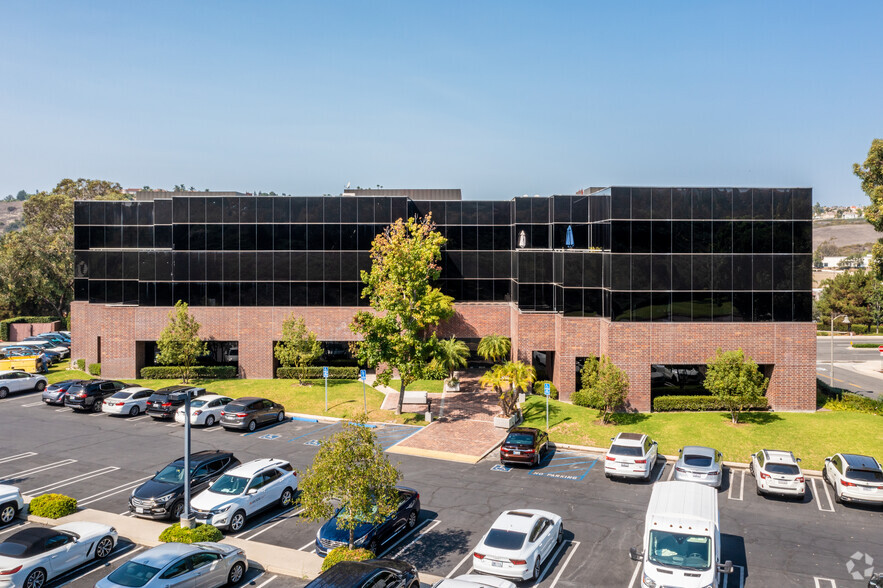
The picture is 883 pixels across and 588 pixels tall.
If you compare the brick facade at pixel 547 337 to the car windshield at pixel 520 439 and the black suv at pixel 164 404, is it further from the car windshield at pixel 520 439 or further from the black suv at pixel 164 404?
the car windshield at pixel 520 439

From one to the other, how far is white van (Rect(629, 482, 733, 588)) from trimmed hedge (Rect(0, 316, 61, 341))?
79.2m

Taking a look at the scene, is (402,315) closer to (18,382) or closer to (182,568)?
(182,568)

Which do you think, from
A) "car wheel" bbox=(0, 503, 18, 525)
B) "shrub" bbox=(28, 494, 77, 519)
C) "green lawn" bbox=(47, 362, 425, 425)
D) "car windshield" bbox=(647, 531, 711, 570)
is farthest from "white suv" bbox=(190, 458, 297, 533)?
"green lawn" bbox=(47, 362, 425, 425)

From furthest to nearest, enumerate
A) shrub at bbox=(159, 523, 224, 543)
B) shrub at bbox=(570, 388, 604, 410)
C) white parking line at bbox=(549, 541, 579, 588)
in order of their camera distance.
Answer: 1. shrub at bbox=(570, 388, 604, 410)
2. shrub at bbox=(159, 523, 224, 543)
3. white parking line at bbox=(549, 541, 579, 588)

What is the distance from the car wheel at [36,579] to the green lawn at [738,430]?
22.8 meters

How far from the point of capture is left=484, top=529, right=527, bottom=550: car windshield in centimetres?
1777

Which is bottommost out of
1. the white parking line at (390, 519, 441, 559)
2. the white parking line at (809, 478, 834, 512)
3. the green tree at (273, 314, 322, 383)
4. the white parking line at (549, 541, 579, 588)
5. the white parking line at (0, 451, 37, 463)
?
the white parking line at (809, 478, 834, 512)

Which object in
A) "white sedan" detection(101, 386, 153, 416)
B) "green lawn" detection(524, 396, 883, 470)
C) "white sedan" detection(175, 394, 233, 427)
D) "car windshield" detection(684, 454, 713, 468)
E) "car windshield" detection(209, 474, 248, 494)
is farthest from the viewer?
"white sedan" detection(101, 386, 153, 416)

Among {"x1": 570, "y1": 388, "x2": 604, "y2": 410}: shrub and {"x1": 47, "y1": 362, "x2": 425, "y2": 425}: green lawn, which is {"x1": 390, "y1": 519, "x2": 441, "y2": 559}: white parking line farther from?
{"x1": 570, "y1": 388, "x2": 604, "y2": 410}: shrub

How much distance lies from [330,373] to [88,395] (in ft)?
49.7

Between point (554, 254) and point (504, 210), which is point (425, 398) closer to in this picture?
point (554, 254)

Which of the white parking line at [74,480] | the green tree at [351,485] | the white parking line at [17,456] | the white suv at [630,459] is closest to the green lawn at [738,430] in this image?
the white suv at [630,459]

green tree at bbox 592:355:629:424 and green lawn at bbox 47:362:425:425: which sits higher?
green tree at bbox 592:355:629:424

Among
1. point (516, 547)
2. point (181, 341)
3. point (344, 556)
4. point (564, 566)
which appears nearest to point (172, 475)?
point (344, 556)
